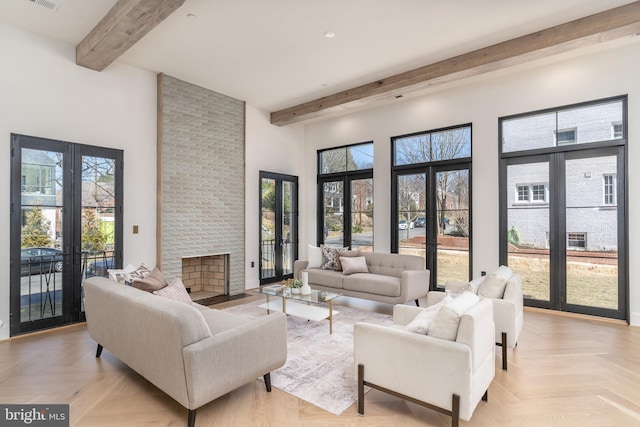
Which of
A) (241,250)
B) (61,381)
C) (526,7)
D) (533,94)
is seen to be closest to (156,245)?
(241,250)

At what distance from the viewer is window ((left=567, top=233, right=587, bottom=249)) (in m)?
4.46

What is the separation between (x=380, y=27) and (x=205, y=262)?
15.7ft

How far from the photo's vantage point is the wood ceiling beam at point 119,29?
2.95 meters

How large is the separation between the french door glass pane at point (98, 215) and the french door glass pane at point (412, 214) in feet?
15.1

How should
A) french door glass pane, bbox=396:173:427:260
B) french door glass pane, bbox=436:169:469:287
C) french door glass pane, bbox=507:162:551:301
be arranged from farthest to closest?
french door glass pane, bbox=396:173:427:260 → french door glass pane, bbox=436:169:469:287 → french door glass pane, bbox=507:162:551:301

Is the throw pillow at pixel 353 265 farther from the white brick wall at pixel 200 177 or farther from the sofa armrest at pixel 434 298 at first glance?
the white brick wall at pixel 200 177

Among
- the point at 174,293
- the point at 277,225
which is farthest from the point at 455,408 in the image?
the point at 277,225

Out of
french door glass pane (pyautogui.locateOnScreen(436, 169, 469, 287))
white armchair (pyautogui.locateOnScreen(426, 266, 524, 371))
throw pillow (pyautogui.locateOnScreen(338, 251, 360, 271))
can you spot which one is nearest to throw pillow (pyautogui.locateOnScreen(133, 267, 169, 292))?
throw pillow (pyautogui.locateOnScreen(338, 251, 360, 271))

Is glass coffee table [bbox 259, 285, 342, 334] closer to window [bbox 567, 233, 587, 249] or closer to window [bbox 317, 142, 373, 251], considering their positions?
window [bbox 317, 142, 373, 251]

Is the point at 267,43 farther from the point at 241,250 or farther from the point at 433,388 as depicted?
the point at 433,388

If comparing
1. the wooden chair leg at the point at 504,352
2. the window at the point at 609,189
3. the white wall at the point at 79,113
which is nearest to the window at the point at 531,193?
the window at the point at 609,189

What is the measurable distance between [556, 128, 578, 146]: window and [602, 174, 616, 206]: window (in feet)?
2.04

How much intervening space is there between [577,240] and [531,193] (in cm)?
85

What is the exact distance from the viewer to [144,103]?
4.86 m
